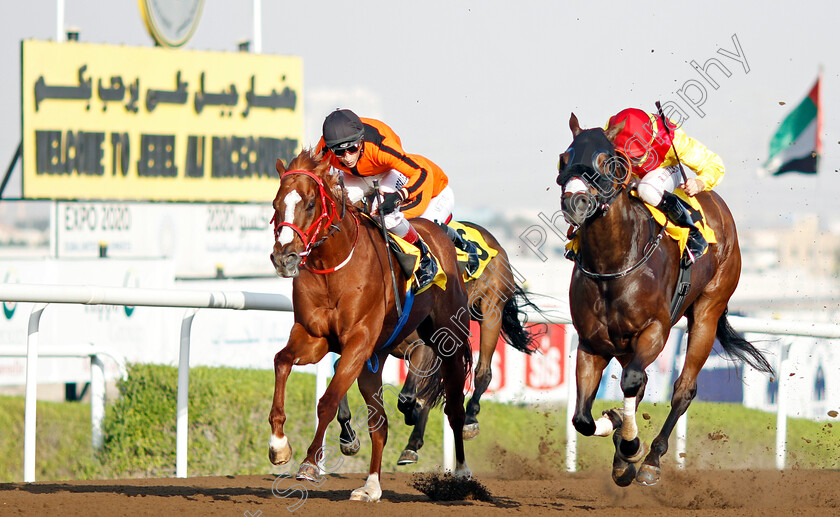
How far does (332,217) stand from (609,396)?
6.69 m

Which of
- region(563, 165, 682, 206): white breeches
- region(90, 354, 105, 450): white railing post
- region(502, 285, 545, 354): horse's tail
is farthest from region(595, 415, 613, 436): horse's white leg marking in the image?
region(90, 354, 105, 450): white railing post

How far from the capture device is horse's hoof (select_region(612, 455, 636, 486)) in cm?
464

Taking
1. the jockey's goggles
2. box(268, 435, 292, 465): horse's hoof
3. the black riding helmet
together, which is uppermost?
the black riding helmet

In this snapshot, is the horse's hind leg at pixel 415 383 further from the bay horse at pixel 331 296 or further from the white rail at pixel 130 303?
the white rail at pixel 130 303

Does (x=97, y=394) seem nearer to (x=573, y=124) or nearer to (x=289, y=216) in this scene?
(x=289, y=216)

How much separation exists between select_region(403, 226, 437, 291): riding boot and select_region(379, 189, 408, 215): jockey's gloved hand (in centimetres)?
18

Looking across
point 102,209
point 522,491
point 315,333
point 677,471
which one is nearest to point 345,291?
point 315,333

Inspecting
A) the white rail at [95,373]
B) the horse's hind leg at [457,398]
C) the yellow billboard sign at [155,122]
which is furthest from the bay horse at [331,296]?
the yellow billboard sign at [155,122]

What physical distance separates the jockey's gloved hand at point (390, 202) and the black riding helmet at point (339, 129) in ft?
1.02

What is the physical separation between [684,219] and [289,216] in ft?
6.74

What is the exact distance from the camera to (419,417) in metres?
5.71

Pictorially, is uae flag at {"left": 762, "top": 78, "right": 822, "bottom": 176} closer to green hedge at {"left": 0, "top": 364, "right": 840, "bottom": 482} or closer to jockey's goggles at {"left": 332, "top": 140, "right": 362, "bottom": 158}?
green hedge at {"left": 0, "top": 364, "right": 840, "bottom": 482}

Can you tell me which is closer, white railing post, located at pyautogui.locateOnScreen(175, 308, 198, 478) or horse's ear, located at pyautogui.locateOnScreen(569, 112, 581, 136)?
horse's ear, located at pyautogui.locateOnScreen(569, 112, 581, 136)

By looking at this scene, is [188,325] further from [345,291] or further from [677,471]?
[677,471]
